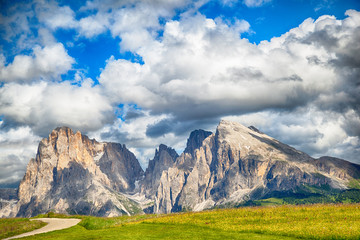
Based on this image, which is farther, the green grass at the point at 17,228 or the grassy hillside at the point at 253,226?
the green grass at the point at 17,228

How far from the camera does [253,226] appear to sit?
41.8 m

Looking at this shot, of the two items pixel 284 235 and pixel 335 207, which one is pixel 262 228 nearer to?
pixel 284 235

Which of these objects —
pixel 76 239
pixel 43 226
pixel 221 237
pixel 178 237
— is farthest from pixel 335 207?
pixel 43 226

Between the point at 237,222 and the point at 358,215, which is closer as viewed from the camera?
the point at 358,215

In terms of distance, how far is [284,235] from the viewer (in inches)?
1449

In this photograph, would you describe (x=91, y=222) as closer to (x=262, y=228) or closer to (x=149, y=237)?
(x=149, y=237)

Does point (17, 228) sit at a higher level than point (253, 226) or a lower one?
lower

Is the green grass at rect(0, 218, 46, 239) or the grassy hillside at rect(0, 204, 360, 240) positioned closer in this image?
the grassy hillside at rect(0, 204, 360, 240)

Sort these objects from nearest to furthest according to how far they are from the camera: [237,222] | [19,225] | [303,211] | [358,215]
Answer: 1. [358,215]
2. [237,222]
3. [303,211]
4. [19,225]

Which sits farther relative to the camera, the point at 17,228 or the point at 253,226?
the point at 17,228

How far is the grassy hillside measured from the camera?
3603 centimetres

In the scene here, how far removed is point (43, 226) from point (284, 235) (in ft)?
156

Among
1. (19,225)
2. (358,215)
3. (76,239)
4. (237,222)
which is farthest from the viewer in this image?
(19,225)

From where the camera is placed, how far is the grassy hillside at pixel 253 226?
36.0m
